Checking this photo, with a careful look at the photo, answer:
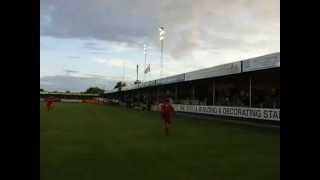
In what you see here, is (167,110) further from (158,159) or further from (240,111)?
(240,111)

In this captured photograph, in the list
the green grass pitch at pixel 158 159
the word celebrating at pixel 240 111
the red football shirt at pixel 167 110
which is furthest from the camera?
the word celebrating at pixel 240 111

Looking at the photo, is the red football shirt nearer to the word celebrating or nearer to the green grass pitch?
the green grass pitch

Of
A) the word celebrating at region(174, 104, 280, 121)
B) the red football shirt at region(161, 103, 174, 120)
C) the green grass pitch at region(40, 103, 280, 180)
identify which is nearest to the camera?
the green grass pitch at region(40, 103, 280, 180)

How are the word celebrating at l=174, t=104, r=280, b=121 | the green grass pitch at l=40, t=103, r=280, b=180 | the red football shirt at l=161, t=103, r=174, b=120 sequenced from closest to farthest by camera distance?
1. the green grass pitch at l=40, t=103, r=280, b=180
2. the red football shirt at l=161, t=103, r=174, b=120
3. the word celebrating at l=174, t=104, r=280, b=121

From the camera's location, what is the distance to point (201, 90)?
5828cm

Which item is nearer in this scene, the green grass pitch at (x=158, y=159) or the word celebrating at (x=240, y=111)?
the green grass pitch at (x=158, y=159)

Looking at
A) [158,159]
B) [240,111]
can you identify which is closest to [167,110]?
[158,159]

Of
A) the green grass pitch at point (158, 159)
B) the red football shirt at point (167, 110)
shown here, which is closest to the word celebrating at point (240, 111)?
the red football shirt at point (167, 110)

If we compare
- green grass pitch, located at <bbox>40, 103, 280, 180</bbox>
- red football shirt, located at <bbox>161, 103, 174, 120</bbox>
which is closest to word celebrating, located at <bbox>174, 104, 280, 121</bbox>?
red football shirt, located at <bbox>161, 103, 174, 120</bbox>

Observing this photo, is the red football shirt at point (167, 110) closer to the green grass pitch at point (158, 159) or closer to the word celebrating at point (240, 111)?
the green grass pitch at point (158, 159)

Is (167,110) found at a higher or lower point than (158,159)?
higher
